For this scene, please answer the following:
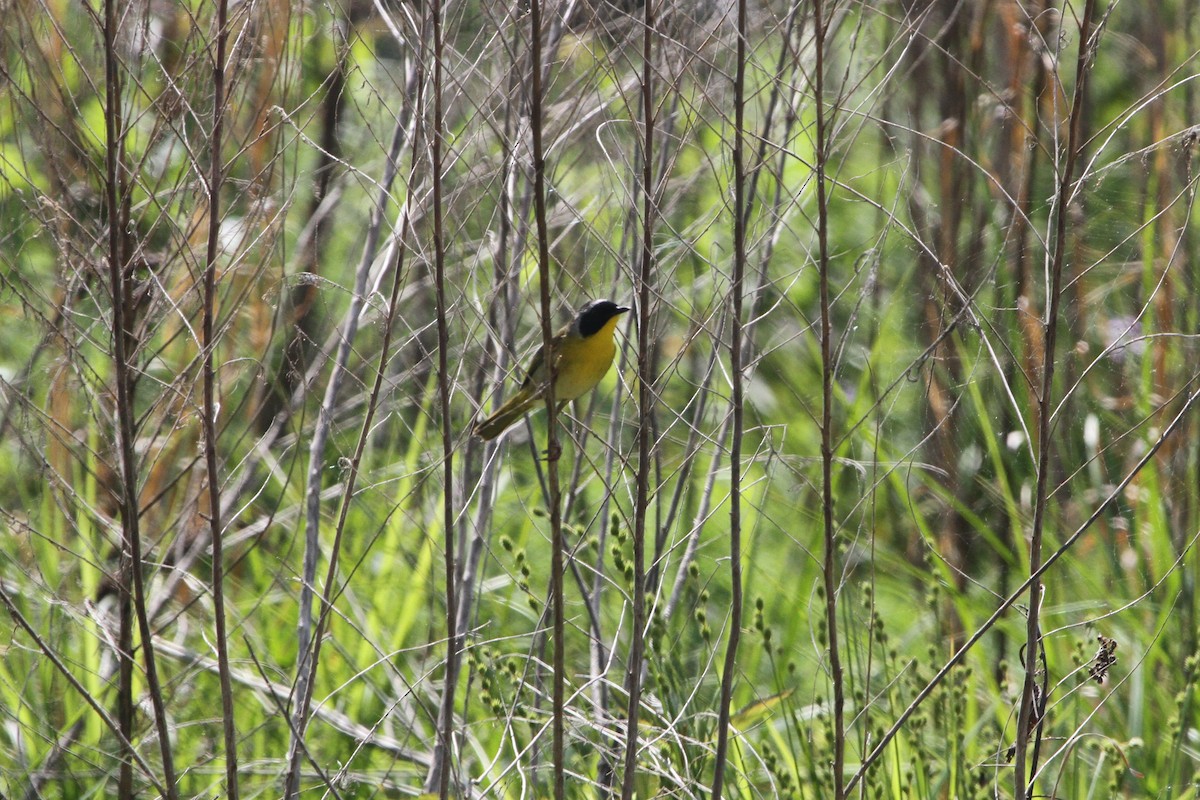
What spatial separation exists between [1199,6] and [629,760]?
453cm

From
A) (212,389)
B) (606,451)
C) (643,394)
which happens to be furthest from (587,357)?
(212,389)

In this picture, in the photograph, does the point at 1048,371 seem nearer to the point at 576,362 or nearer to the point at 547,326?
the point at 547,326

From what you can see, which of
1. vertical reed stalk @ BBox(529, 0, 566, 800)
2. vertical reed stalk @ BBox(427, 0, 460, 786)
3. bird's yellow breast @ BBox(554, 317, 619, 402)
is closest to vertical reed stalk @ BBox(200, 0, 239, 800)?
vertical reed stalk @ BBox(427, 0, 460, 786)

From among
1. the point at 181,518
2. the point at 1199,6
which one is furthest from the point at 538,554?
the point at 1199,6

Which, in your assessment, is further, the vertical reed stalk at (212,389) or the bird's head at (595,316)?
the bird's head at (595,316)

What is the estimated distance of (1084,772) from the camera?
10.1 feet

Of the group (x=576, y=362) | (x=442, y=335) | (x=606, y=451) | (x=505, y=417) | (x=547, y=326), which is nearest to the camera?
(x=547, y=326)

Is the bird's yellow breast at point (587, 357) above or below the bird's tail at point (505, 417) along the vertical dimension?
above

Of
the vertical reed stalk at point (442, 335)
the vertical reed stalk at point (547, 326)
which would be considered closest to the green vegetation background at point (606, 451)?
the vertical reed stalk at point (442, 335)

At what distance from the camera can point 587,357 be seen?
3119 mm

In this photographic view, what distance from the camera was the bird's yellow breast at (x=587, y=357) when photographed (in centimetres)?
306

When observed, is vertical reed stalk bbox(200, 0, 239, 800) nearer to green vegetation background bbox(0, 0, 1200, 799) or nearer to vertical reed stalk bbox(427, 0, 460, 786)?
green vegetation background bbox(0, 0, 1200, 799)

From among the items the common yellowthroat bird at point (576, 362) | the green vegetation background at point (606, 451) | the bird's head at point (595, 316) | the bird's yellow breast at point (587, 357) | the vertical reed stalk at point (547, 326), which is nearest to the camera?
the vertical reed stalk at point (547, 326)

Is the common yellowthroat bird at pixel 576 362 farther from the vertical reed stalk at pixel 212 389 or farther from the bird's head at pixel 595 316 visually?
the vertical reed stalk at pixel 212 389
